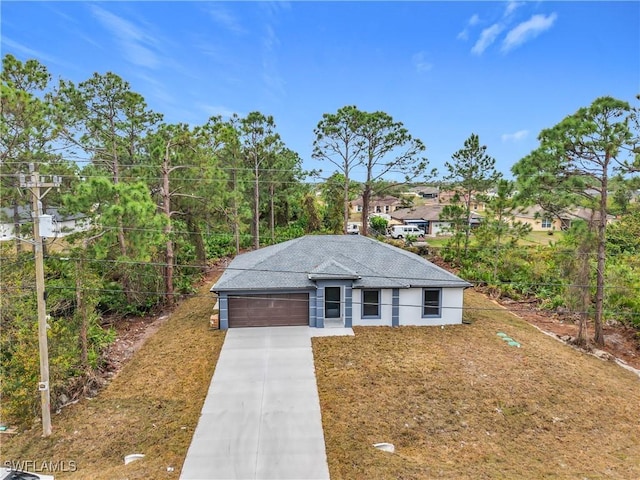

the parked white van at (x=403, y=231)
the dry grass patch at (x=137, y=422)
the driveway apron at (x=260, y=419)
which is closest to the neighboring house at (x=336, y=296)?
the driveway apron at (x=260, y=419)

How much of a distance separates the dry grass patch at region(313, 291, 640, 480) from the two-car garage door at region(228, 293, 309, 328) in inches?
74.5

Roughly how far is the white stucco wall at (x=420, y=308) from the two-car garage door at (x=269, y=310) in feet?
13.0

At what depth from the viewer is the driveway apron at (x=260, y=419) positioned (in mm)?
7750

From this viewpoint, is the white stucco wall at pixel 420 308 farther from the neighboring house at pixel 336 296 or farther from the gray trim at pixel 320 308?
the gray trim at pixel 320 308

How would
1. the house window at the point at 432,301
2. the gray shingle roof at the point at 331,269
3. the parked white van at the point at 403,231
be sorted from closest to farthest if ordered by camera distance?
the gray shingle roof at the point at 331,269
the house window at the point at 432,301
the parked white van at the point at 403,231

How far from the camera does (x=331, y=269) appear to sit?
50.9 feet

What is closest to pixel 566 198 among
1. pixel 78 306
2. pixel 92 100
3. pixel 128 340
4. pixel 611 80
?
pixel 611 80

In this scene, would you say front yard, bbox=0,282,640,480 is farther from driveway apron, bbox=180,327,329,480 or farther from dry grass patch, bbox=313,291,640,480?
driveway apron, bbox=180,327,329,480

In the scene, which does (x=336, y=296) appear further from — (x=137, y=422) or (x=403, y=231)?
(x=403, y=231)

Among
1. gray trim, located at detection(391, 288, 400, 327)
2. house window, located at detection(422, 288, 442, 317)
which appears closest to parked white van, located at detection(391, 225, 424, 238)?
house window, located at detection(422, 288, 442, 317)

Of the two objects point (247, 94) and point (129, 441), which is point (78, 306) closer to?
point (129, 441)

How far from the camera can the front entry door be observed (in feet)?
50.9

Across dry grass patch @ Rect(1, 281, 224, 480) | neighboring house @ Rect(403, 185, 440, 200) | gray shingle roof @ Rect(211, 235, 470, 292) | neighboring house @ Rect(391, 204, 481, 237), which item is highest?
neighboring house @ Rect(403, 185, 440, 200)

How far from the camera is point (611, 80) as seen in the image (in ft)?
50.0
